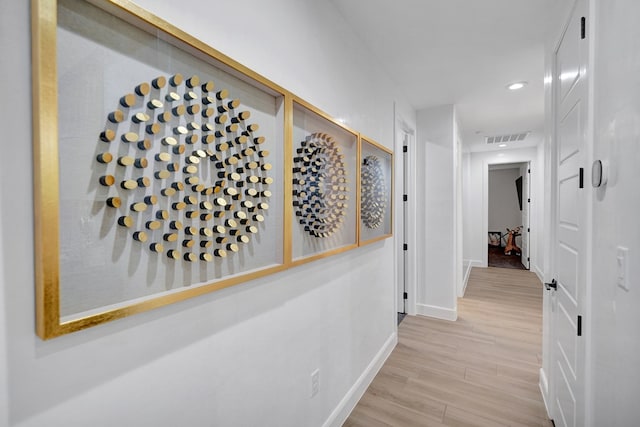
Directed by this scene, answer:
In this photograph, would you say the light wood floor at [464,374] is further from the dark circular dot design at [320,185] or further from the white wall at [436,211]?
the dark circular dot design at [320,185]

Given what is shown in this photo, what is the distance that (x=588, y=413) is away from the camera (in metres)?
1.09

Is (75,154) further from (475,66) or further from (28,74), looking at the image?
(475,66)

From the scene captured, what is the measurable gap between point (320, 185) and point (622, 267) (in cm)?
114

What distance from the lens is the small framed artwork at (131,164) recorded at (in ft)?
1.99

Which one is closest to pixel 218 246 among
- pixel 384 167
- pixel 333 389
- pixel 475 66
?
pixel 333 389

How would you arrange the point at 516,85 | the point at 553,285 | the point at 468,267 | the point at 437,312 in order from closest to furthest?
1. the point at 553,285
2. the point at 516,85
3. the point at 437,312
4. the point at 468,267

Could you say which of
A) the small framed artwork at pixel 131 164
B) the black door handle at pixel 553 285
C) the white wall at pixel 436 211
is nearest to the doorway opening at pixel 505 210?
the white wall at pixel 436 211

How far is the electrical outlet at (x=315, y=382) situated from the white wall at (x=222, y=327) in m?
0.03

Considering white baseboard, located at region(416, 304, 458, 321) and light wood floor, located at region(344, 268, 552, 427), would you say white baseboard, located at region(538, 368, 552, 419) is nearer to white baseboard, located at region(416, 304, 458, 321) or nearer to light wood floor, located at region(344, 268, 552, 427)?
light wood floor, located at region(344, 268, 552, 427)

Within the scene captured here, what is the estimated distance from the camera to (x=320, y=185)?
1562 mm

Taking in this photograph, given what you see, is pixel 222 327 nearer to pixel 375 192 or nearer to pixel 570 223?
pixel 375 192

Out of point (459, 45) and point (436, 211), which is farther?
point (436, 211)

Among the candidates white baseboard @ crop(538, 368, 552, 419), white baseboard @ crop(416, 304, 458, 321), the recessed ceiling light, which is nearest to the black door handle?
white baseboard @ crop(538, 368, 552, 419)

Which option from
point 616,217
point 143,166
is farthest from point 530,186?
point 143,166
